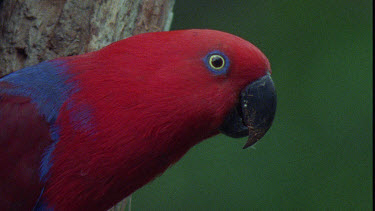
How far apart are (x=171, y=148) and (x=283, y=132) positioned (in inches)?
112

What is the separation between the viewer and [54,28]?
2686 millimetres

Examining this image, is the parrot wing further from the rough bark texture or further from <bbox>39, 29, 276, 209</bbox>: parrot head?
the rough bark texture

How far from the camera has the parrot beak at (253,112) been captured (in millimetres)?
2273

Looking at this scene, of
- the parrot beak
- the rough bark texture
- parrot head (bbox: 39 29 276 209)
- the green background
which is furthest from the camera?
the green background

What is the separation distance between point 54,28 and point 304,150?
2.78 m

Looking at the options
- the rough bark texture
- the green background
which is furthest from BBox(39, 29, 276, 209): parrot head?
the green background

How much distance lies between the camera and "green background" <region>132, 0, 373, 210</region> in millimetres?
4742

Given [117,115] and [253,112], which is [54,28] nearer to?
[117,115]

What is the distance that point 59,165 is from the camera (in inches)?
84.0

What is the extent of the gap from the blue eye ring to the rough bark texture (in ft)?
2.28

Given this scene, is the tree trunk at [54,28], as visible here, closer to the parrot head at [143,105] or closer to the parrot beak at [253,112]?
the parrot head at [143,105]

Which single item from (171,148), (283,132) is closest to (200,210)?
(283,132)

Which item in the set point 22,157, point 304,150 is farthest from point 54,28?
point 304,150

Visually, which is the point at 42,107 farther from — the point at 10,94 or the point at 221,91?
the point at 221,91
